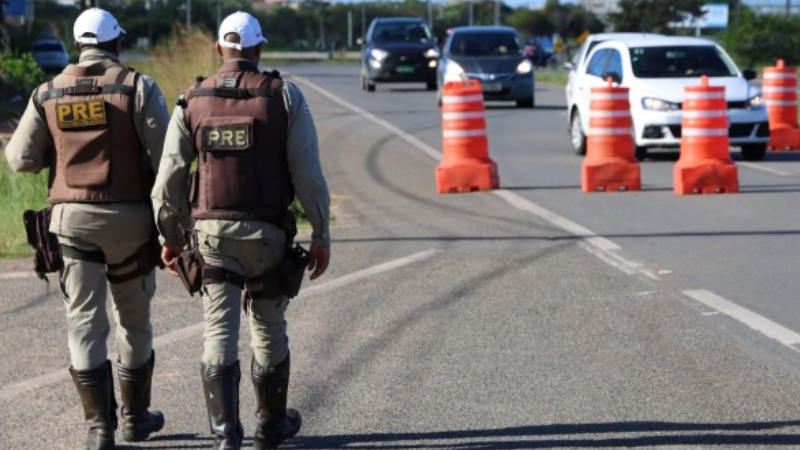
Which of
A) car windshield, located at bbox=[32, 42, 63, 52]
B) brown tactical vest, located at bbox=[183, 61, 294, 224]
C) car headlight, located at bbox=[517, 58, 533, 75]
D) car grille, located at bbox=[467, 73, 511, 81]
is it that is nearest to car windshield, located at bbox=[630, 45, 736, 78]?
car grille, located at bbox=[467, 73, 511, 81]

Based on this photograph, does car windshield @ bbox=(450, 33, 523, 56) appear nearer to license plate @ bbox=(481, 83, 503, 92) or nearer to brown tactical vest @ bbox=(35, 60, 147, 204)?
license plate @ bbox=(481, 83, 503, 92)

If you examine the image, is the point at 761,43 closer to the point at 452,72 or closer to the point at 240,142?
the point at 452,72

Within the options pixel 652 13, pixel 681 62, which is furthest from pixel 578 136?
pixel 652 13

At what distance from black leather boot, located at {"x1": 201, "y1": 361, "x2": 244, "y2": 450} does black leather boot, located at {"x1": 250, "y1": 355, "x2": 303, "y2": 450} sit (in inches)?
9.1

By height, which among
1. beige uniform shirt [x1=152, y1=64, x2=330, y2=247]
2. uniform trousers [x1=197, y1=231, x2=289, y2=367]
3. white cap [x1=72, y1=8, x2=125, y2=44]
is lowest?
uniform trousers [x1=197, y1=231, x2=289, y2=367]

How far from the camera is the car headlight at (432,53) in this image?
36.5m

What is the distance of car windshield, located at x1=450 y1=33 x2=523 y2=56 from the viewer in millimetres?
32594

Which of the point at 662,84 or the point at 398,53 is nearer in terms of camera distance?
the point at 662,84

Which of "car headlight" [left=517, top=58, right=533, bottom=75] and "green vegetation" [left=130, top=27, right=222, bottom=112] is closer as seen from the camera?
"green vegetation" [left=130, top=27, right=222, bottom=112]

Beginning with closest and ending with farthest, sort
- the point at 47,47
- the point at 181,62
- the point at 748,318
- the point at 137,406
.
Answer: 1. the point at 137,406
2. the point at 748,318
3. the point at 181,62
4. the point at 47,47

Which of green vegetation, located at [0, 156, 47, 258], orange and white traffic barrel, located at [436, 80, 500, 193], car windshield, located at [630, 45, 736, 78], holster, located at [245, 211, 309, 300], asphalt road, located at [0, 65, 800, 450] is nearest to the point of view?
holster, located at [245, 211, 309, 300]

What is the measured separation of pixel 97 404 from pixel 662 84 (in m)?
14.0

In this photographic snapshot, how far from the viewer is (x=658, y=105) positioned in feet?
61.5

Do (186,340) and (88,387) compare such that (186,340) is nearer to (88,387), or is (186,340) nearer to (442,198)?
(88,387)
